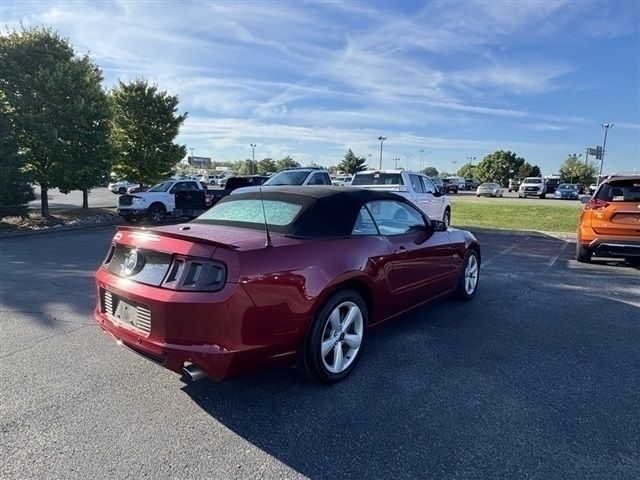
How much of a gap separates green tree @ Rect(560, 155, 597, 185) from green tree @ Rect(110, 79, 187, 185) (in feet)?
275

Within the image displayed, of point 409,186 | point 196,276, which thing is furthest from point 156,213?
point 196,276

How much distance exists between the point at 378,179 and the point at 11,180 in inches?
441

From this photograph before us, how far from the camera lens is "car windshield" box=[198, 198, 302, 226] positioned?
3.65 meters

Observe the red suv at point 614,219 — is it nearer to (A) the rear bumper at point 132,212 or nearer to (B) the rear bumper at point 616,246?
(B) the rear bumper at point 616,246

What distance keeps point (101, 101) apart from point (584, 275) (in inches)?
667

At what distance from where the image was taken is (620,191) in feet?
25.8

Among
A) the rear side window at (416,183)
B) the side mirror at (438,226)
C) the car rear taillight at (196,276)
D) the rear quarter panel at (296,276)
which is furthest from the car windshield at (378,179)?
the car rear taillight at (196,276)

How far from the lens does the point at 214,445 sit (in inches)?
103

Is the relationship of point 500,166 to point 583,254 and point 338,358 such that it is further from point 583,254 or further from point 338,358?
point 338,358

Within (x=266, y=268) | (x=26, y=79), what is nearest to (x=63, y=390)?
(x=266, y=268)

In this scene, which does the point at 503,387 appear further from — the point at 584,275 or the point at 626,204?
the point at 626,204

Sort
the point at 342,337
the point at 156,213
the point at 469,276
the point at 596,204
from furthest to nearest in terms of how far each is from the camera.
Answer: the point at 156,213 < the point at 596,204 < the point at 469,276 < the point at 342,337

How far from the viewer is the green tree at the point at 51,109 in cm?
1429

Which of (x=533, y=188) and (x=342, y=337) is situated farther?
(x=533, y=188)
